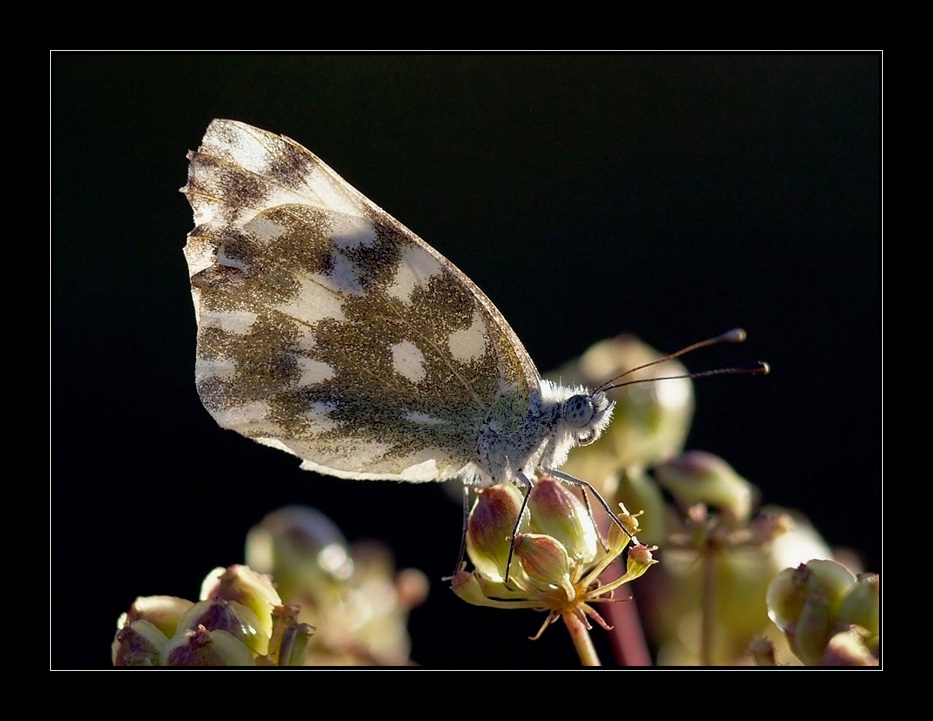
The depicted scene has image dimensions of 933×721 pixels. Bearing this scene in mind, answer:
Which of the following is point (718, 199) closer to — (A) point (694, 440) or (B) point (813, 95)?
(B) point (813, 95)

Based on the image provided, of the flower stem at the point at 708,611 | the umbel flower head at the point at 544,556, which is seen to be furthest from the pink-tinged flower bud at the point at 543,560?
the flower stem at the point at 708,611

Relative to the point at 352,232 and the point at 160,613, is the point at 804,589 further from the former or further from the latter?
the point at 352,232

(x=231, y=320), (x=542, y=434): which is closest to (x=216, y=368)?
(x=231, y=320)

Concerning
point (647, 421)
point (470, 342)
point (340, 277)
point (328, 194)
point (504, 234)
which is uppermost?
point (504, 234)

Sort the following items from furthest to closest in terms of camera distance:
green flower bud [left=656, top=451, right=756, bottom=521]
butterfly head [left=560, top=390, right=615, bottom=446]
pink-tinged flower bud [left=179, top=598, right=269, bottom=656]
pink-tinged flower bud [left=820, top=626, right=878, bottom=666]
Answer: butterfly head [left=560, top=390, right=615, bottom=446] → green flower bud [left=656, top=451, right=756, bottom=521] → pink-tinged flower bud [left=179, top=598, right=269, bottom=656] → pink-tinged flower bud [left=820, top=626, right=878, bottom=666]

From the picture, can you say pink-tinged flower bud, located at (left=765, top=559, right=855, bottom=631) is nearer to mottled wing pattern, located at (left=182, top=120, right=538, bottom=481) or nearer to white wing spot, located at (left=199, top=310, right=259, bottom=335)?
mottled wing pattern, located at (left=182, top=120, right=538, bottom=481)

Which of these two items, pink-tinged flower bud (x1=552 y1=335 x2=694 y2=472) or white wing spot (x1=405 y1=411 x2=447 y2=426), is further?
white wing spot (x1=405 y1=411 x2=447 y2=426)

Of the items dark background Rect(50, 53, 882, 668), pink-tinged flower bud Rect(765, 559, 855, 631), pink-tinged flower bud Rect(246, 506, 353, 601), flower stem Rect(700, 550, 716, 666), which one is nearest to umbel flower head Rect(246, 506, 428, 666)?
pink-tinged flower bud Rect(246, 506, 353, 601)
